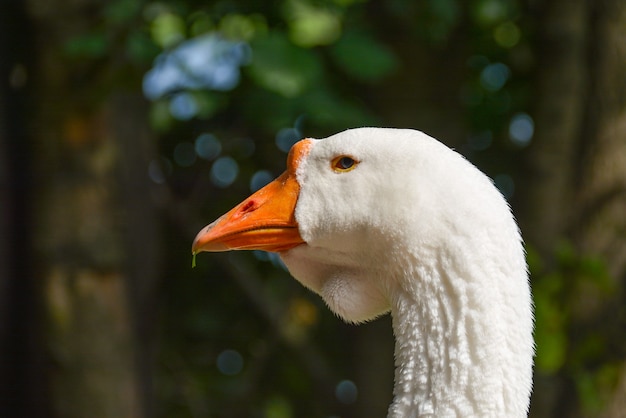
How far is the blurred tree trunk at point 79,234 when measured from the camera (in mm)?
7215

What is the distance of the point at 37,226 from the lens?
745 cm

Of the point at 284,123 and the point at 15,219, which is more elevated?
the point at 284,123

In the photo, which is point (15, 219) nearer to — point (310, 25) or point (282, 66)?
point (310, 25)

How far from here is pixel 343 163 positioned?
11.7 feet

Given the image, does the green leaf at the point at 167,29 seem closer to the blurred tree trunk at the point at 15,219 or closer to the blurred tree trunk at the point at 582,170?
the blurred tree trunk at the point at 15,219

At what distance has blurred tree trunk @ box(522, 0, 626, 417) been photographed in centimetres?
743

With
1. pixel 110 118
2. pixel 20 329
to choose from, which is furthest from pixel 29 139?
pixel 20 329

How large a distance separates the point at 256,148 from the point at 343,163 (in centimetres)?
578

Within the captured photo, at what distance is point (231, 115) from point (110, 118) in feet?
4.46

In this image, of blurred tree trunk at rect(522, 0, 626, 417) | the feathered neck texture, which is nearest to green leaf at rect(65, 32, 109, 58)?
the feathered neck texture

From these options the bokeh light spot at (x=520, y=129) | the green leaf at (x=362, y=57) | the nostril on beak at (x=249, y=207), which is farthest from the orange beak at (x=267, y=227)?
the bokeh light spot at (x=520, y=129)

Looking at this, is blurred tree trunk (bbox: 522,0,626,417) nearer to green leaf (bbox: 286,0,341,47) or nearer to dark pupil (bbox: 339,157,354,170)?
green leaf (bbox: 286,0,341,47)

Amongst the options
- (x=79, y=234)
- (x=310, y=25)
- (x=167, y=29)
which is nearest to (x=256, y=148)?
(x=167, y=29)

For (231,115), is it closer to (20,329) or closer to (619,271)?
(20,329)
